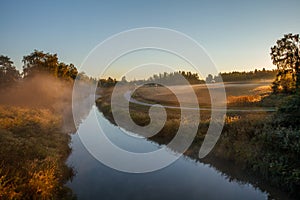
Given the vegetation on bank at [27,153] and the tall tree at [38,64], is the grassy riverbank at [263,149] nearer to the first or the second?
the vegetation on bank at [27,153]

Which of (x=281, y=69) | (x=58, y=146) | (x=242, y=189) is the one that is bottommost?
(x=242, y=189)

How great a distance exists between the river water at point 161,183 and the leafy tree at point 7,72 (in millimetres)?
26310

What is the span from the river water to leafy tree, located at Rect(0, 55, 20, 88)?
1036 inches

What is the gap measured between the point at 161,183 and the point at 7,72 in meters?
34.6

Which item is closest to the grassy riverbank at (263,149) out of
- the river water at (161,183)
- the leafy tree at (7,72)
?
the river water at (161,183)

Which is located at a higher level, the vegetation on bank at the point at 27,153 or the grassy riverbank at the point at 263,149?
the vegetation on bank at the point at 27,153

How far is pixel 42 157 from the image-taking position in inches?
468

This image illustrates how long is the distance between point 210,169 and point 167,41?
11.2 meters

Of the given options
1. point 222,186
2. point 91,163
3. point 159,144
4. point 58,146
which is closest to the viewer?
point 222,186

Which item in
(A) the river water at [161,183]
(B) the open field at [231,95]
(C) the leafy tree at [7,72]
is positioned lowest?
(A) the river water at [161,183]

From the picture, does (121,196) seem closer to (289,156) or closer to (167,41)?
(289,156)

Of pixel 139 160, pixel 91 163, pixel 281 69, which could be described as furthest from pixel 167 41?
pixel 281 69

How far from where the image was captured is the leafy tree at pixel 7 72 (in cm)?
3354

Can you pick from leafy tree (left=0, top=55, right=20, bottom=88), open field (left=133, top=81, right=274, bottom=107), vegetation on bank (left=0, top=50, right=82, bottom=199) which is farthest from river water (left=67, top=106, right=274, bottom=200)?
leafy tree (left=0, top=55, right=20, bottom=88)
